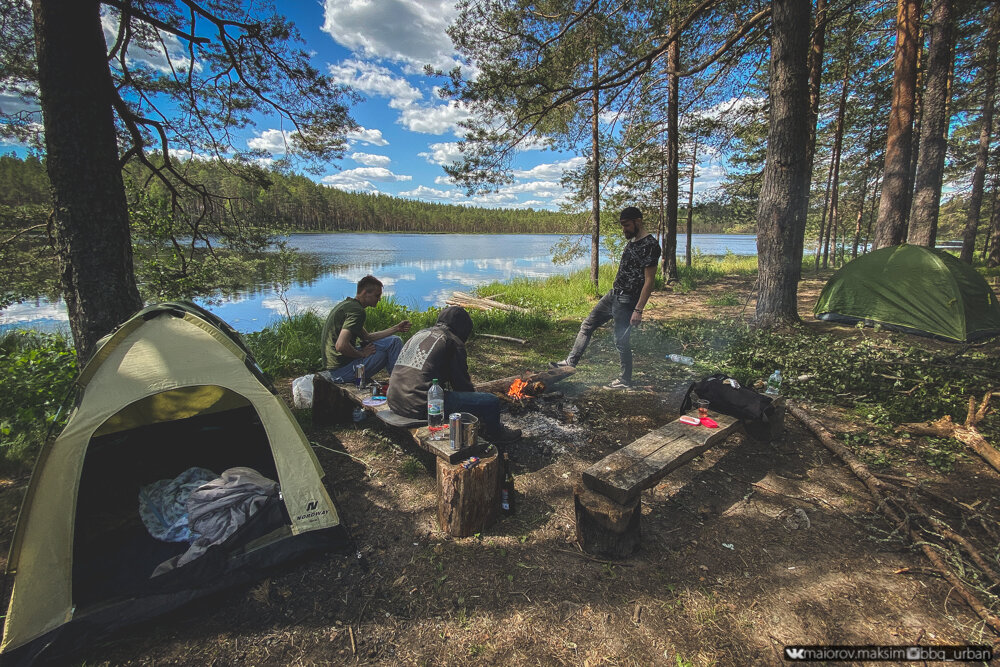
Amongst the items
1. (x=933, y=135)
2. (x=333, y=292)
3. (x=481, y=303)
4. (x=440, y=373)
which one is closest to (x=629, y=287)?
(x=440, y=373)

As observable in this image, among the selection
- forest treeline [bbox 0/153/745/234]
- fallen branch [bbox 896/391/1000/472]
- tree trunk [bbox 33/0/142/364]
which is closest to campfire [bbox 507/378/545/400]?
fallen branch [bbox 896/391/1000/472]

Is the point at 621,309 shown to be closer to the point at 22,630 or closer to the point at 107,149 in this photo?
the point at 22,630

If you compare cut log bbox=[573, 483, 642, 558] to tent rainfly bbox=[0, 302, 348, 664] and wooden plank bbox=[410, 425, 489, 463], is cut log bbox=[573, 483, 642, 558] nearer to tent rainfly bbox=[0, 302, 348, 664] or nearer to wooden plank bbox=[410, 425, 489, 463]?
wooden plank bbox=[410, 425, 489, 463]

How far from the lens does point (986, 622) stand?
198 centimetres

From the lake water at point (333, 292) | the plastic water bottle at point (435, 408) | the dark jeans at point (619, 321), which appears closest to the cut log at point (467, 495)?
the plastic water bottle at point (435, 408)

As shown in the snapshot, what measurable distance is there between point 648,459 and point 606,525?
0.54m

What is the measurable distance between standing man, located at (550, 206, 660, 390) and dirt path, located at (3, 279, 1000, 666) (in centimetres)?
187

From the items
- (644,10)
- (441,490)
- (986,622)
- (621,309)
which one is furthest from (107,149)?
(644,10)

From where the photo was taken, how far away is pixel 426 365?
3.27 metres

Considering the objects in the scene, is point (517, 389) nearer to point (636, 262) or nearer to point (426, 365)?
point (426, 365)

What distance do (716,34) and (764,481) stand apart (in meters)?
9.30

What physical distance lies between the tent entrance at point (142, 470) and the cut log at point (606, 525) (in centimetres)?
198

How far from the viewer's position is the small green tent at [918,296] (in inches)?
245

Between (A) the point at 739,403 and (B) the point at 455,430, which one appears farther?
(A) the point at 739,403
